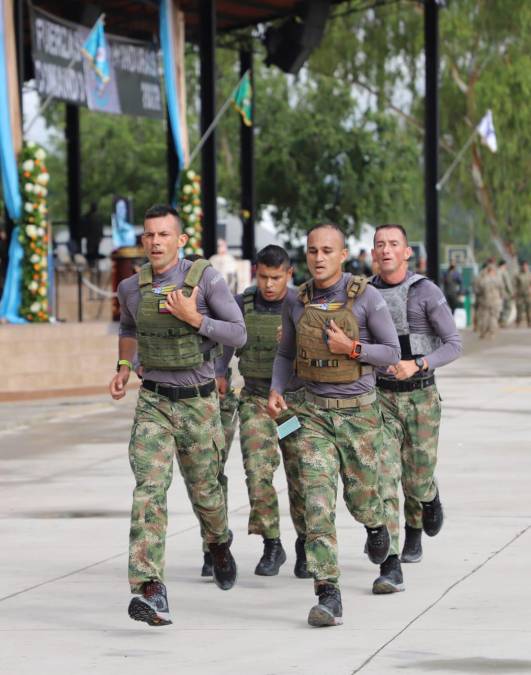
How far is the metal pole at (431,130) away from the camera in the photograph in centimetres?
3475

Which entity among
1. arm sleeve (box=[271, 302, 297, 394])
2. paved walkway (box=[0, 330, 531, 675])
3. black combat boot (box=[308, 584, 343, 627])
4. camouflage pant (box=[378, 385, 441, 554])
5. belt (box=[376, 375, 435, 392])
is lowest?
paved walkway (box=[0, 330, 531, 675])

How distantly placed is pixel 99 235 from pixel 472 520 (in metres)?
22.0

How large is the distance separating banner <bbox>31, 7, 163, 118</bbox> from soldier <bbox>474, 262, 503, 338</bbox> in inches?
448

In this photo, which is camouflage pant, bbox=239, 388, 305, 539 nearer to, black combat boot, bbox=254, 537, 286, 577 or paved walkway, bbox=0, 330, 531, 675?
black combat boot, bbox=254, 537, 286, 577

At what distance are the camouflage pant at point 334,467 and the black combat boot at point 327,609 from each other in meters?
0.05

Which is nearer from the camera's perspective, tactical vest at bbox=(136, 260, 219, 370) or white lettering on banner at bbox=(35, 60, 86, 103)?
tactical vest at bbox=(136, 260, 219, 370)

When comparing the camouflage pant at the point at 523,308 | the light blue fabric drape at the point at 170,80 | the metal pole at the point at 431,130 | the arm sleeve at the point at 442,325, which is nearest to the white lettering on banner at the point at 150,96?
the light blue fabric drape at the point at 170,80

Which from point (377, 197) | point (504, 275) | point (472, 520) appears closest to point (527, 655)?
point (472, 520)

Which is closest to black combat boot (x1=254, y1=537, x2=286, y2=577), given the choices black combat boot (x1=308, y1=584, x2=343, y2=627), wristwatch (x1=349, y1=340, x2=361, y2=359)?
black combat boot (x1=308, y1=584, x2=343, y2=627)

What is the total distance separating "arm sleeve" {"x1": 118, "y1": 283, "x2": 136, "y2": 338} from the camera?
8.18m

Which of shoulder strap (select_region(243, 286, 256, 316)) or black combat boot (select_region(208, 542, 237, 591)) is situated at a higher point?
shoulder strap (select_region(243, 286, 256, 316))

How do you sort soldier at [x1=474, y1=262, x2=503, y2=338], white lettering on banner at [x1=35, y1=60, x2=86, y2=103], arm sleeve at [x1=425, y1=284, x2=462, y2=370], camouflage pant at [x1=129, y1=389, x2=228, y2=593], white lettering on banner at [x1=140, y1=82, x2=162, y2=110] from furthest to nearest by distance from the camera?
1. soldier at [x1=474, y1=262, x2=503, y2=338]
2. white lettering on banner at [x1=140, y1=82, x2=162, y2=110]
3. white lettering on banner at [x1=35, y1=60, x2=86, y2=103]
4. arm sleeve at [x1=425, y1=284, x2=462, y2=370]
5. camouflage pant at [x1=129, y1=389, x2=228, y2=593]

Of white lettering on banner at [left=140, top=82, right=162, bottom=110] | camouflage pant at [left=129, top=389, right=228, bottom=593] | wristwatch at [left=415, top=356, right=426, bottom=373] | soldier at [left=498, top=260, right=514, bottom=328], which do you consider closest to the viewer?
camouflage pant at [left=129, top=389, right=228, bottom=593]

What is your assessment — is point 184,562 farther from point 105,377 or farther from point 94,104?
point 94,104
